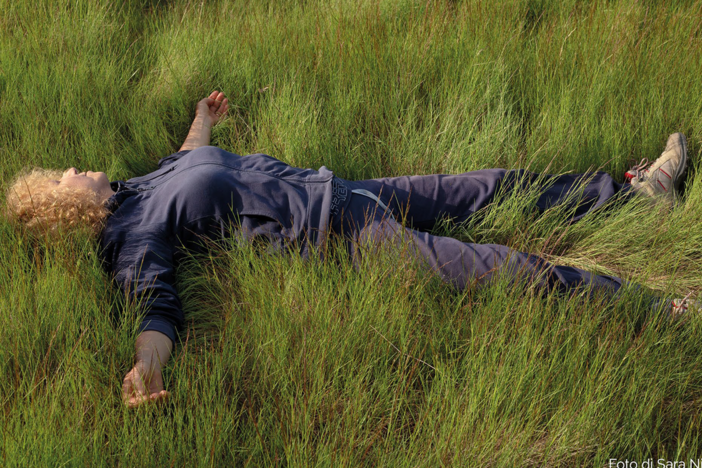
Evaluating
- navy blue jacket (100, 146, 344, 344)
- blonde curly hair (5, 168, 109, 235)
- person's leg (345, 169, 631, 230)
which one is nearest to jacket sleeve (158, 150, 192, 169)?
navy blue jacket (100, 146, 344, 344)

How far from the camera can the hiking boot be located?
2.51 meters

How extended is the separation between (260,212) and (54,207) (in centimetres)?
85

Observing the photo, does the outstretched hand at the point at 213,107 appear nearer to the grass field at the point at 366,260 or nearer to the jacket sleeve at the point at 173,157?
the grass field at the point at 366,260

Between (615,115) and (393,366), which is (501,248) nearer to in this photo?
(393,366)

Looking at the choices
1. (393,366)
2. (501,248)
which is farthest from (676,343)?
(393,366)

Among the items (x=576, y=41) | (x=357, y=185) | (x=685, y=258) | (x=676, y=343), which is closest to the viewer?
(x=676, y=343)

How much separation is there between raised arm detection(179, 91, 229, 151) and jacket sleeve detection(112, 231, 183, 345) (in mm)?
811

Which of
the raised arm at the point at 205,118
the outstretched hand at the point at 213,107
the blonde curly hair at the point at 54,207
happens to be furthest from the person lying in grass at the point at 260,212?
the outstretched hand at the point at 213,107

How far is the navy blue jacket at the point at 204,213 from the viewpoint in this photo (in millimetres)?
2043

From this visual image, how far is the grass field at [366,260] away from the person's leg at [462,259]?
9 cm

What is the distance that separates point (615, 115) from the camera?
9.05 feet

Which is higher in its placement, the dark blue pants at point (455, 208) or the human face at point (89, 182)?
the human face at point (89, 182)

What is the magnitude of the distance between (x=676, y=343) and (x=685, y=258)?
758 millimetres

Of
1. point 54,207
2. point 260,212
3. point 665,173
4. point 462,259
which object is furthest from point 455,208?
point 54,207
